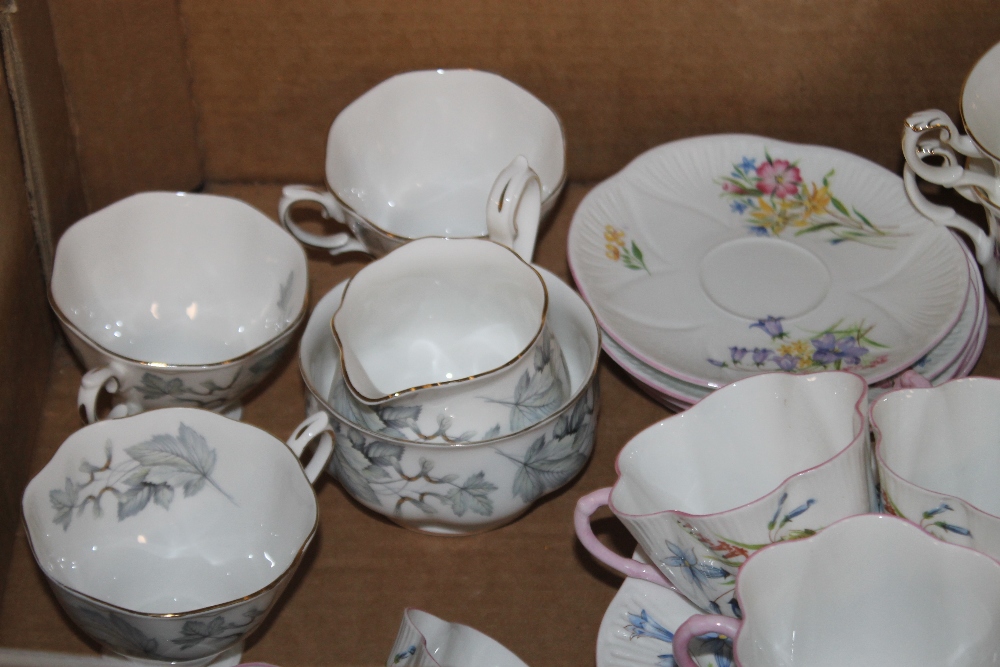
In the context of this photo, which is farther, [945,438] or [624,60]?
[624,60]

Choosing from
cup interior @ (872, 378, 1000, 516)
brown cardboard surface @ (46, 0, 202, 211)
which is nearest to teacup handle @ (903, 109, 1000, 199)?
cup interior @ (872, 378, 1000, 516)

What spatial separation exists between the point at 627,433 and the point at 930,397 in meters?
0.19

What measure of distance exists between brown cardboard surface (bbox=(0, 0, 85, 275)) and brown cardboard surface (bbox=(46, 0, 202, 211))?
0.04ft

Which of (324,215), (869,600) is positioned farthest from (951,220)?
(324,215)

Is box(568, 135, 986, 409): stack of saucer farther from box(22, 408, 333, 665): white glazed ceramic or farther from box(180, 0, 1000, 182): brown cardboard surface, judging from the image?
box(22, 408, 333, 665): white glazed ceramic

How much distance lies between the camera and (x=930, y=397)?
0.54 meters

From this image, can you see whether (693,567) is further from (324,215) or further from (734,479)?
(324,215)

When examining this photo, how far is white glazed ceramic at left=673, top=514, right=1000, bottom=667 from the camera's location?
452mm

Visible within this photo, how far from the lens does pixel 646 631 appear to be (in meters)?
0.51

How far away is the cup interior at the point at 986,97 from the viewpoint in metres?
0.69

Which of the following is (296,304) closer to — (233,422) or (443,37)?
(233,422)

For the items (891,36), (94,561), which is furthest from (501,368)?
(891,36)

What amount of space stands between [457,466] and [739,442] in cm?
16

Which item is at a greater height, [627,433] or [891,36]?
[891,36]
